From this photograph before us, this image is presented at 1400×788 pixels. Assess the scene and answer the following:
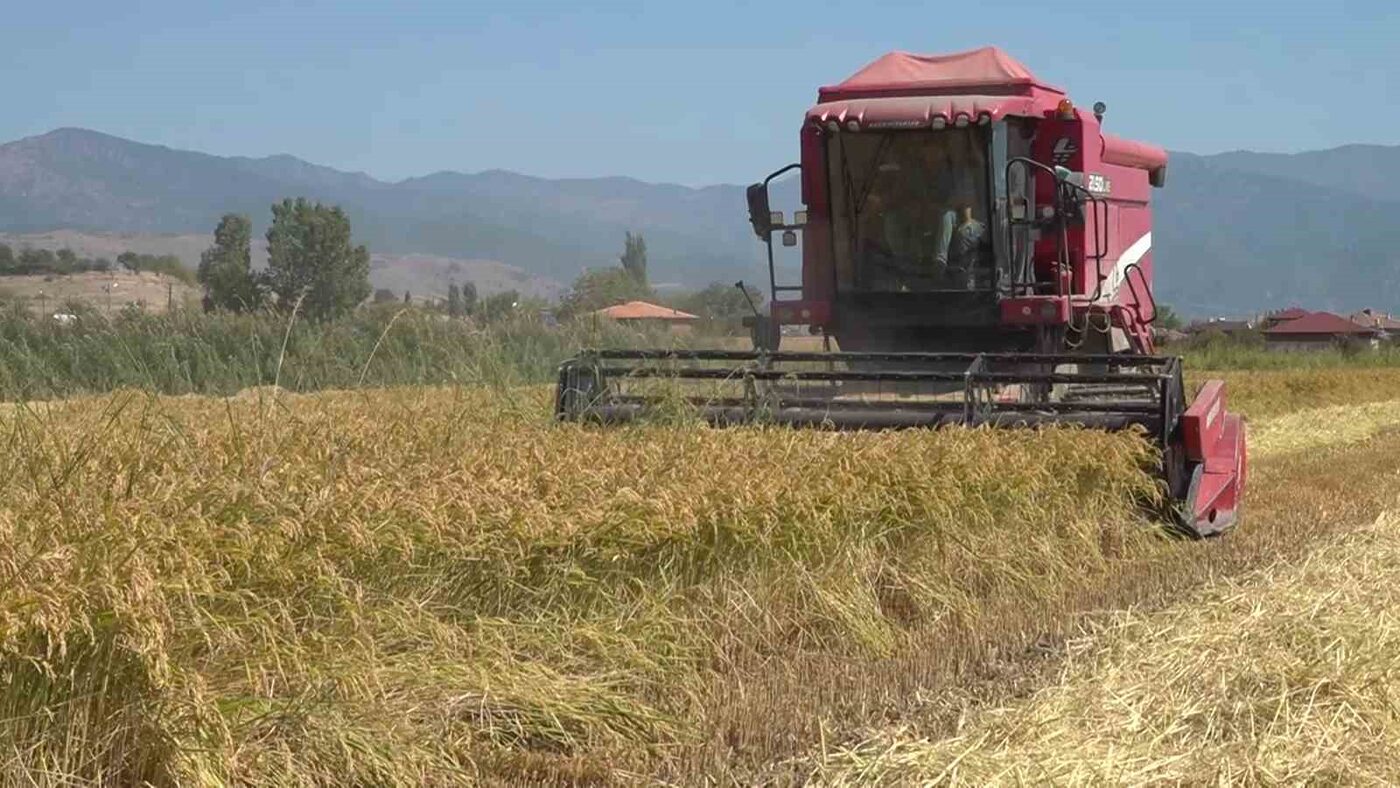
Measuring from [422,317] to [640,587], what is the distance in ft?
24.3

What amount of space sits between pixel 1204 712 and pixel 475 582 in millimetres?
2015

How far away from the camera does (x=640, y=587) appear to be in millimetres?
5359

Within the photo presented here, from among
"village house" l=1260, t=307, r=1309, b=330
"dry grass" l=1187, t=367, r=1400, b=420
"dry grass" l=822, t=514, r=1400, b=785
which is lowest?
"village house" l=1260, t=307, r=1309, b=330

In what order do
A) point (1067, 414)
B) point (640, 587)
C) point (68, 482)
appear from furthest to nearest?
point (1067, 414) → point (640, 587) → point (68, 482)

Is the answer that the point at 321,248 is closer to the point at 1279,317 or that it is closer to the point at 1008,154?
the point at 1279,317

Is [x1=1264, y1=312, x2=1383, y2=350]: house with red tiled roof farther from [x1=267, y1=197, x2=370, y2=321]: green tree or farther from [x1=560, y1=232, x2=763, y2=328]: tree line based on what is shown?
[x1=267, y1=197, x2=370, y2=321]: green tree

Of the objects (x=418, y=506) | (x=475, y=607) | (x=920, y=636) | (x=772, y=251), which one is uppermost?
(x=772, y=251)

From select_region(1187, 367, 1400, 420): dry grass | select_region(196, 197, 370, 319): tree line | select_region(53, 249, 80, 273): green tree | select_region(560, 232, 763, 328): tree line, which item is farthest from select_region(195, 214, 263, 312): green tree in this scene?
select_region(1187, 367, 1400, 420): dry grass

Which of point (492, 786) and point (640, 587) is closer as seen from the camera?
point (492, 786)

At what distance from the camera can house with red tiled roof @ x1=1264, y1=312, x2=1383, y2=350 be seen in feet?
114

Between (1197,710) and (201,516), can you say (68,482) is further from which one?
(1197,710)

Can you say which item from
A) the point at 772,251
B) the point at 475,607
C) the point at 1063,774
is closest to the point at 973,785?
the point at 1063,774

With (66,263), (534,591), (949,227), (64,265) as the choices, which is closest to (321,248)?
(64,265)

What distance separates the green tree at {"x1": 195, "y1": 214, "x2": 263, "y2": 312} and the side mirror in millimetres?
25647
